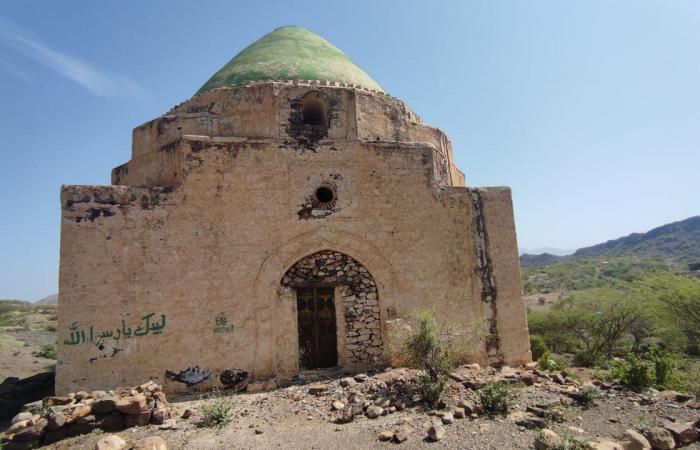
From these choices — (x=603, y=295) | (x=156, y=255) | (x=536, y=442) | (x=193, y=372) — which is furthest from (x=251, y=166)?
(x=603, y=295)

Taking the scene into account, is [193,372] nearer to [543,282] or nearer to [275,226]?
[275,226]

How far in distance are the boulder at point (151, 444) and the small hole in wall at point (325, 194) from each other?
4447mm

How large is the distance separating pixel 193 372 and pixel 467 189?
5.79 m

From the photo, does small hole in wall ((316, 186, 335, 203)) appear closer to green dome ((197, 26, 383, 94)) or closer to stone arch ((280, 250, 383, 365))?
stone arch ((280, 250, 383, 365))

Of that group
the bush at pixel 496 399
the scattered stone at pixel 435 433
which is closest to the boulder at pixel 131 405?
the scattered stone at pixel 435 433

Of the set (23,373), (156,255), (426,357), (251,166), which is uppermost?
(251,166)

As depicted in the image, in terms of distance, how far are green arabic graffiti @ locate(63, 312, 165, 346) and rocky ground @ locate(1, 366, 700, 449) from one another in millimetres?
1131

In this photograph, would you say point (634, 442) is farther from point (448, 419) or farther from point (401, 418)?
point (401, 418)

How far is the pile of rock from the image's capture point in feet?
16.9

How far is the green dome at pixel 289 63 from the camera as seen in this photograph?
898 centimetres

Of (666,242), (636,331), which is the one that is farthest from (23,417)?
(666,242)

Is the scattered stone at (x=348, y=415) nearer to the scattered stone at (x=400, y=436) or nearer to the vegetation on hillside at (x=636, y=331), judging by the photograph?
the scattered stone at (x=400, y=436)

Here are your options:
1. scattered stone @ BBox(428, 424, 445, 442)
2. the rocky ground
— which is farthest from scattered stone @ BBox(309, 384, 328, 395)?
scattered stone @ BBox(428, 424, 445, 442)

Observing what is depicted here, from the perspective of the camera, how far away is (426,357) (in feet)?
20.7
